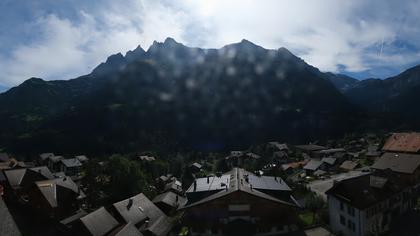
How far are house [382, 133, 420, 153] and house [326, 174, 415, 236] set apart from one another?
40348 millimetres

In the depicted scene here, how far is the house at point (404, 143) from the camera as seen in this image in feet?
283

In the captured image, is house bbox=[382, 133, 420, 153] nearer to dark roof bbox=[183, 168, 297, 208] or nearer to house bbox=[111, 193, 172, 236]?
dark roof bbox=[183, 168, 297, 208]

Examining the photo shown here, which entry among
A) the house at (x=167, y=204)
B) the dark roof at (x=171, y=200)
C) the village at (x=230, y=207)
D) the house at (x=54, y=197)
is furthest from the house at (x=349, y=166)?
the house at (x=54, y=197)

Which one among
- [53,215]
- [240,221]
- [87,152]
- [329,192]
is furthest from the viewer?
[87,152]

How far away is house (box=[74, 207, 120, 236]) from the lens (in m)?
Result: 41.1

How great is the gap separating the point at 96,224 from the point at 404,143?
80.0m

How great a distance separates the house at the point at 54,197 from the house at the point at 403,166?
179 feet

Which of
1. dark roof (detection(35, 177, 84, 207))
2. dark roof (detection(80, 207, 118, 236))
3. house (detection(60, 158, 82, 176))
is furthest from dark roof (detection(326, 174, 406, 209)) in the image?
house (detection(60, 158, 82, 176))

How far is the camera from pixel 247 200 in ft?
140

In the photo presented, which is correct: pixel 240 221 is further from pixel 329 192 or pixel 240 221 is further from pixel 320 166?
pixel 320 166

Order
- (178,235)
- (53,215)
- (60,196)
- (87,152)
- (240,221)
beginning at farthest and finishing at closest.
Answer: (87,152) → (60,196) → (53,215) → (178,235) → (240,221)

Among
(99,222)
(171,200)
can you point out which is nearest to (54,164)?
(171,200)

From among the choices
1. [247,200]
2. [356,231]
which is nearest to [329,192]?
[356,231]

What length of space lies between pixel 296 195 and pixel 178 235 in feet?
94.7
